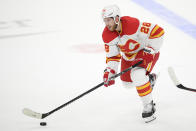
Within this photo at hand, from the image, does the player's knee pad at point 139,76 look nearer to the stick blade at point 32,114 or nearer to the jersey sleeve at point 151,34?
the jersey sleeve at point 151,34

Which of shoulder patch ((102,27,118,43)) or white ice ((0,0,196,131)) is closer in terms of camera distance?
A: shoulder patch ((102,27,118,43))

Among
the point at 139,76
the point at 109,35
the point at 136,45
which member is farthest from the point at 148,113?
the point at 109,35

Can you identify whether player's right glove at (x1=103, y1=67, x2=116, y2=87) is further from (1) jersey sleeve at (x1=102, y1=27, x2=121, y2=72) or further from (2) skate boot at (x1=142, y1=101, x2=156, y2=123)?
(2) skate boot at (x1=142, y1=101, x2=156, y2=123)

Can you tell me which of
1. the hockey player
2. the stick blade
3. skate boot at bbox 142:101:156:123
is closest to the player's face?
the hockey player

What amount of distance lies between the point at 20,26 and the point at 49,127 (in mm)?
2999

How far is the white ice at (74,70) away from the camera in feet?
9.01

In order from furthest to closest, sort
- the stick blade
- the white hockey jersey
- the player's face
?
the stick blade < the white hockey jersey < the player's face

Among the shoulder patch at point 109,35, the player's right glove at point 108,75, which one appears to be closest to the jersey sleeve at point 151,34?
the shoulder patch at point 109,35

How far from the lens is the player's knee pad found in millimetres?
2531

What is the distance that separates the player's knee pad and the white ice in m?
Answer: 0.37

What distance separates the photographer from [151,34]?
104 inches

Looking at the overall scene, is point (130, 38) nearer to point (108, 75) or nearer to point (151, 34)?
point (151, 34)

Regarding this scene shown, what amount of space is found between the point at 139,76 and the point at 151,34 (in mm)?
376

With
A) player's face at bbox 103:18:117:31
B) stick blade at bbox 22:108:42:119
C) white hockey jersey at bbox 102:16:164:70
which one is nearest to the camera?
player's face at bbox 103:18:117:31
